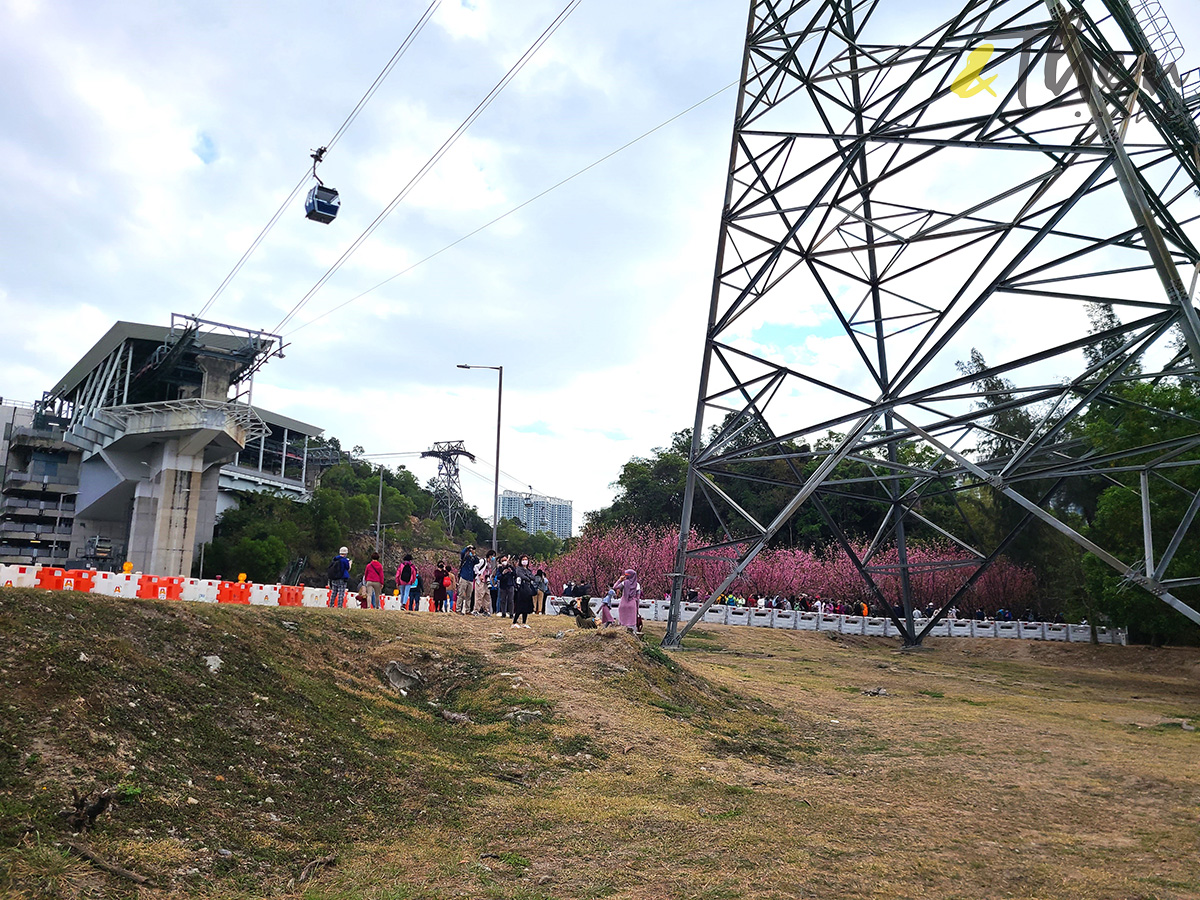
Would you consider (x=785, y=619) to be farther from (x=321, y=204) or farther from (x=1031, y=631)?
(x=321, y=204)

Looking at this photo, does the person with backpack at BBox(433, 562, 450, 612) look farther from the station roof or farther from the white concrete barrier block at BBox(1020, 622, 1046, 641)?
the station roof

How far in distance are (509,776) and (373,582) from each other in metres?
11.6

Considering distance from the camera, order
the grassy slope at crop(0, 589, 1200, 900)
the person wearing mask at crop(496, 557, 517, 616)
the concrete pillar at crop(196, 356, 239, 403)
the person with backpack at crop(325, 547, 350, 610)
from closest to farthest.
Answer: the grassy slope at crop(0, 589, 1200, 900), the person wearing mask at crop(496, 557, 517, 616), the person with backpack at crop(325, 547, 350, 610), the concrete pillar at crop(196, 356, 239, 403)

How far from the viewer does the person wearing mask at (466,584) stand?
20828 millimetres

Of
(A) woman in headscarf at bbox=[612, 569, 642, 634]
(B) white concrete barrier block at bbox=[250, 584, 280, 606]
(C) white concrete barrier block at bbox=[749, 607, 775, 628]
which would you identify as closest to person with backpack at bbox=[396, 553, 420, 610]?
(B) white concrete barrier block at bbox=[250, 584, 280, 606]

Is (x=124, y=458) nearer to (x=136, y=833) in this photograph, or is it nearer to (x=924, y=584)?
(x=924, y=584)

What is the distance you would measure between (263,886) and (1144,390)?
2442cm

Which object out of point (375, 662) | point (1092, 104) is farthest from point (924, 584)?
point (375, 662)

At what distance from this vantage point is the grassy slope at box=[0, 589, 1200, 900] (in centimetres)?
614

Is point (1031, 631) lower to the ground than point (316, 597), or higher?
lower

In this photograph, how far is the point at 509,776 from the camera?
9.14 m

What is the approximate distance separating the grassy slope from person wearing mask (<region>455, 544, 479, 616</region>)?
258 inches

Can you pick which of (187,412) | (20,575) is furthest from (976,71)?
(187,412)

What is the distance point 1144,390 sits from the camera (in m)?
22.4
